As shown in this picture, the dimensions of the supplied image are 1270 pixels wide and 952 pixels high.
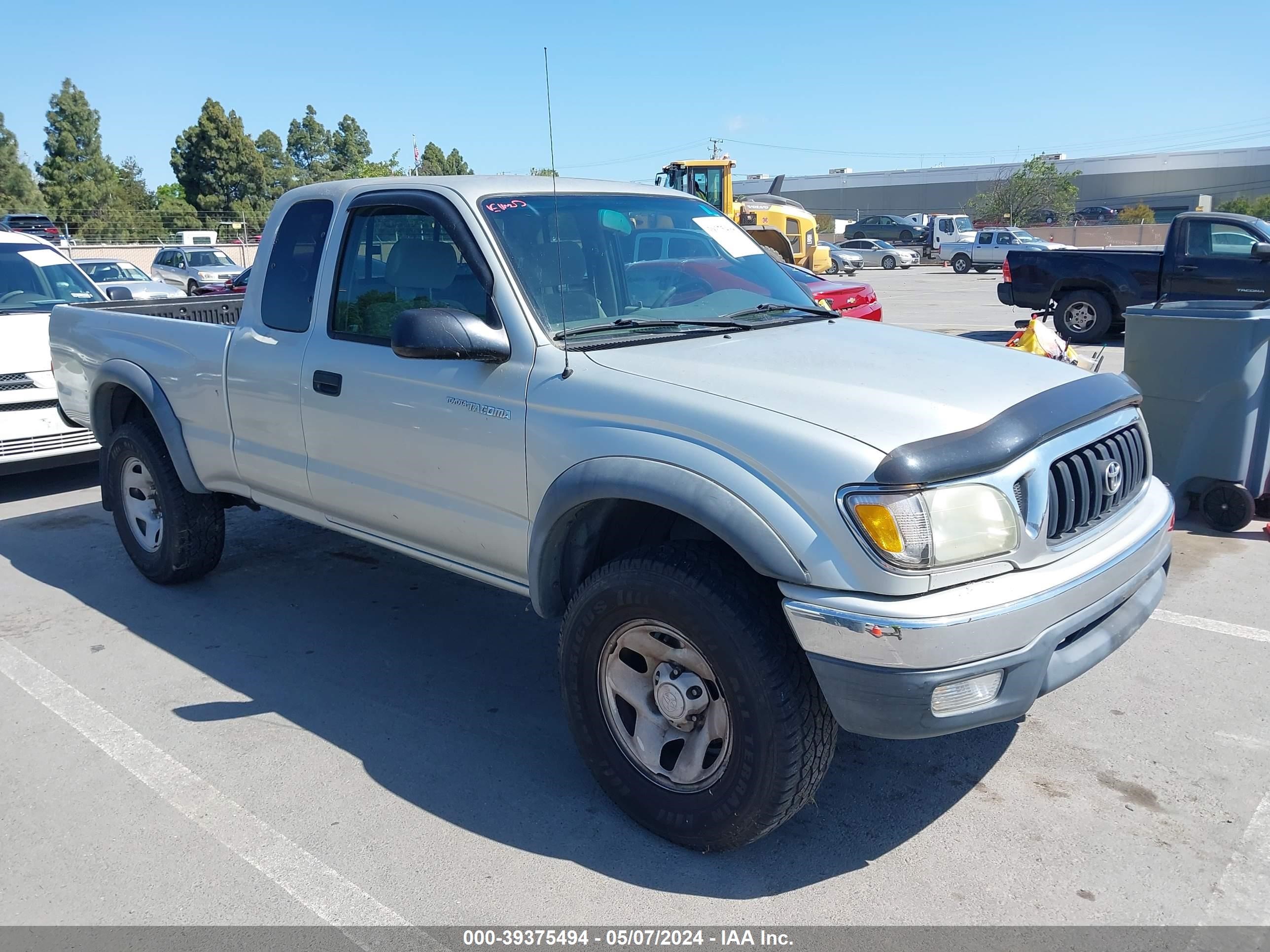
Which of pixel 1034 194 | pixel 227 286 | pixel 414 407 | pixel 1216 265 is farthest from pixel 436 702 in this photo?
pixel 1034 194

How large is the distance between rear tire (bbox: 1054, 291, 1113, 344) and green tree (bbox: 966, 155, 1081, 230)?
56714mm

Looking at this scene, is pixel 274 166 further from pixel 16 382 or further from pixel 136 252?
pixel 16 382

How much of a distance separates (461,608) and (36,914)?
2.51m

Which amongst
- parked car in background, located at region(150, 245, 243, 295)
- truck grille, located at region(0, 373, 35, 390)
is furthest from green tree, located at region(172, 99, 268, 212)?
truck grille, located at region(0, 373, 35, 390)

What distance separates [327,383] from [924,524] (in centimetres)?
255

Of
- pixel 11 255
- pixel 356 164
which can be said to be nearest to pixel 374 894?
pixel 11 255

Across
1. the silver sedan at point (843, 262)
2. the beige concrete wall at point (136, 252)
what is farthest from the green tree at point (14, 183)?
the silver sedan at point (843, 262)

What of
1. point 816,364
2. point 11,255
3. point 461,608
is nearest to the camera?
point 816,364

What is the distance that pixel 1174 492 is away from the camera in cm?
602

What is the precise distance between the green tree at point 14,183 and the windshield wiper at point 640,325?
2022 inches

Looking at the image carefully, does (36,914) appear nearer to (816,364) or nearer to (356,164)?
(816,364)

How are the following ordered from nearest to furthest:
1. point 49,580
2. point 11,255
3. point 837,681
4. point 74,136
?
point 837,681 < point 49,580 < point 11,255 < point 74,136

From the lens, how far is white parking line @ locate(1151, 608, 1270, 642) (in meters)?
4.60

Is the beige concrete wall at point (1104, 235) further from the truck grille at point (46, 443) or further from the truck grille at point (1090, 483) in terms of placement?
the truck grille at point (1090, 483)
